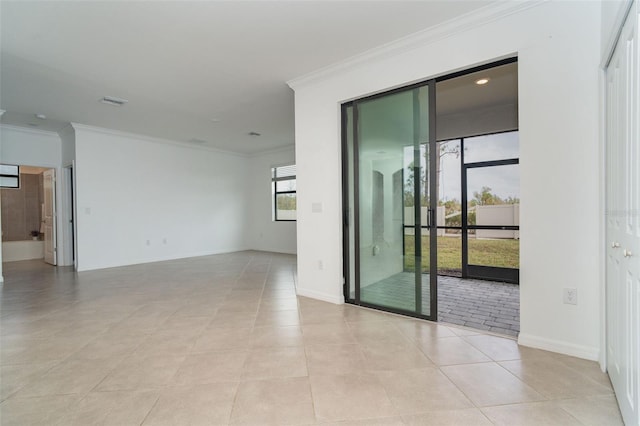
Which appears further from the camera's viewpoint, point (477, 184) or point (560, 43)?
point (477, 184)

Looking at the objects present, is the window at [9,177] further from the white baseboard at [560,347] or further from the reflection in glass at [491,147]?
the white baseboard at [560,347]

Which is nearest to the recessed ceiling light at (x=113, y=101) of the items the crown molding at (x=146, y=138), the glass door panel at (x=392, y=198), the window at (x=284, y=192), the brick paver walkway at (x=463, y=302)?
the crown molding at (x=146, y=138)

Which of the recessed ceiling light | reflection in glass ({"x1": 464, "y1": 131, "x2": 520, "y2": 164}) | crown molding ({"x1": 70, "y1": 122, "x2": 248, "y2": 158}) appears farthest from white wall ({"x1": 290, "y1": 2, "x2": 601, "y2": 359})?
crown molding ({"x1": 70, "y1": 122, "x2": 248, "y2": 158})

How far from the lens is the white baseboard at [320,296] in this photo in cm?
357

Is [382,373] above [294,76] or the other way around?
the other way around

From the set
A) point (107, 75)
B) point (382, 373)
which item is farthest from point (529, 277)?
point (107, 75)

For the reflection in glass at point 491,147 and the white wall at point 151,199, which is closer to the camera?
the reflection in glass at point 491,147

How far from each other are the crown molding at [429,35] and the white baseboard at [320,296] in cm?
264

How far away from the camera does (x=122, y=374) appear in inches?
81.0

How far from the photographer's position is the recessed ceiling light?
4.39 meters

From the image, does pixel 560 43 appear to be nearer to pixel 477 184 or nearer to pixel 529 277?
pixel 529 277

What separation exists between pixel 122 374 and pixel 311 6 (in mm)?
3110

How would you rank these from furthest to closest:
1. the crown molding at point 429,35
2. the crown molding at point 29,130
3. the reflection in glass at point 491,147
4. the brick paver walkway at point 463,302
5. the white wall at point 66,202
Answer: the white wall at point 66,202
the crown molding at point 29,130
the reflection in glass at point 491,147
the brick paver walkway at point 463,302
the crown molding at point 429,35

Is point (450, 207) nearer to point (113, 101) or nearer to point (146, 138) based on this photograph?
point (113, 101)
